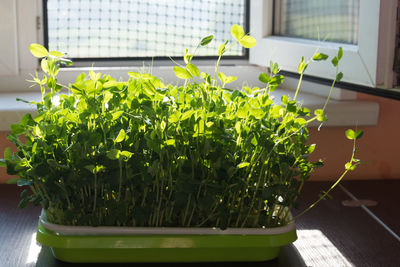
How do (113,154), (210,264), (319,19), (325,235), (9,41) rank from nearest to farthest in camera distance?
(113,154) < (210,264) < (325,235) < (319,19) < (9,41)

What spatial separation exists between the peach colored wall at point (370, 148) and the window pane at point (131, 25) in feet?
1.46

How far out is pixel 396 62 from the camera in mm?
971

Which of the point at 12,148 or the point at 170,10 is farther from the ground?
the point at 170,10

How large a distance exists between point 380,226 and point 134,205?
0.44 metres

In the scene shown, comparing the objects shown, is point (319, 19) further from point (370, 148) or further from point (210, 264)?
point (210, 264)

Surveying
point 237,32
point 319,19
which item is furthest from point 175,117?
point 319,19

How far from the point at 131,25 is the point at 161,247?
91 centimetres

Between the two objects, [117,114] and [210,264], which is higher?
[117,114]

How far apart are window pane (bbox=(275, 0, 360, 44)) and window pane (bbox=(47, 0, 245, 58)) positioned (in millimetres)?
201

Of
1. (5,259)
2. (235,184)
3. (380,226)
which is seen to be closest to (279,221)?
(235,184)

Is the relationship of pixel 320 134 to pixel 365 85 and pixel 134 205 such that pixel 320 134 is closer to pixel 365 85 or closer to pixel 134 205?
pixel 365 85

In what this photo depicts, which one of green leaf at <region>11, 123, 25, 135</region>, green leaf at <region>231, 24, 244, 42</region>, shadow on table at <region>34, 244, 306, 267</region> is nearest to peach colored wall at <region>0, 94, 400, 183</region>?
shadow on table at <region>34, 244, 306, 267</region>

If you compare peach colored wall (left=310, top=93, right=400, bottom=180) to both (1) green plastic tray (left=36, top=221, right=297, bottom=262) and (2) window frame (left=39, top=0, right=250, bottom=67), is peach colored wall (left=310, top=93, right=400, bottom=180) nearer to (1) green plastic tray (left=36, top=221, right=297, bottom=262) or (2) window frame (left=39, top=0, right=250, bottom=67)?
(2) window frame (left=39, top=0, right=250, bottom=67)

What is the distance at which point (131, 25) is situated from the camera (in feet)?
5.14
